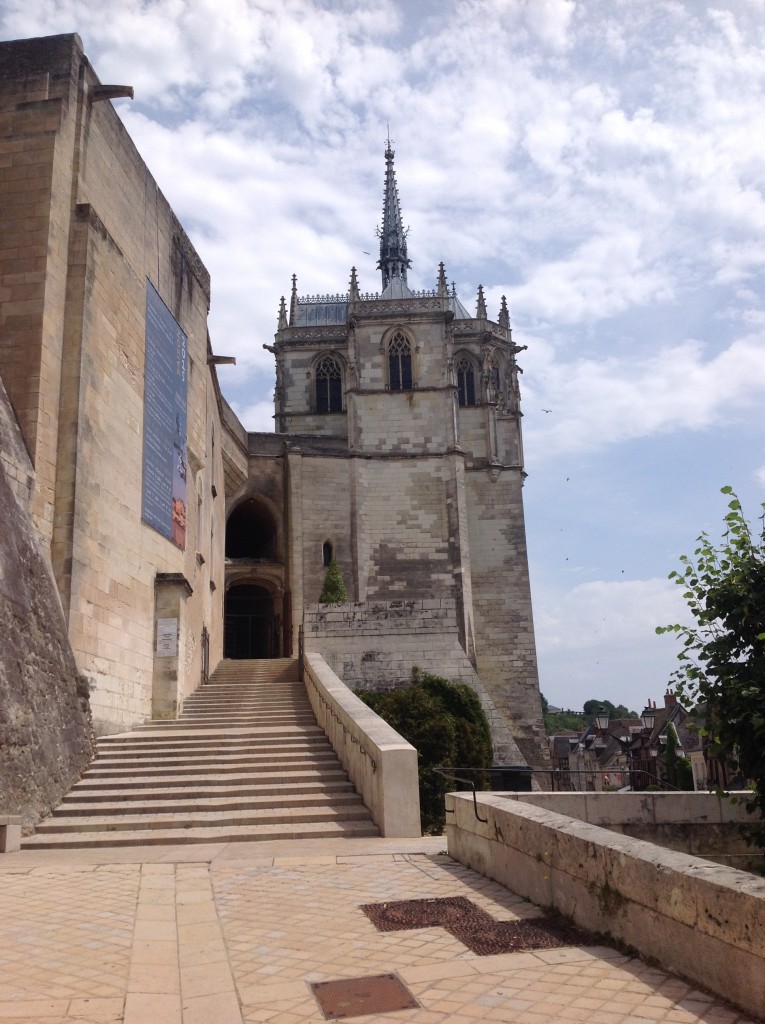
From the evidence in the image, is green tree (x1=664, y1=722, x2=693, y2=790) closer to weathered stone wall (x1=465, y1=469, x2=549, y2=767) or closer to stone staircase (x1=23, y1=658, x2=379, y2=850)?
weathered stone wall (x1=465, y1=469, x2=549, y2=767)

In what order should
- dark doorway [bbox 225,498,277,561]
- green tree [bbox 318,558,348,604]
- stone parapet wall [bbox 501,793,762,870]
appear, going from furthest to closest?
dark doorway [bbox 225,498,277,561] → green tree [bbox 318,558,348,604] → stone parapet wall [bbox 501,793,762,870]

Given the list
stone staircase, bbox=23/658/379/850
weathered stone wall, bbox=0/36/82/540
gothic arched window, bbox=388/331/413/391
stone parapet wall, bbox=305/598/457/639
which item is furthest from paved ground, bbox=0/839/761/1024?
gothic arched window, bbox=388/331/413/391

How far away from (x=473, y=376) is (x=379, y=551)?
998cm

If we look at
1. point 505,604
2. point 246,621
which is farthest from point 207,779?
point 505,604

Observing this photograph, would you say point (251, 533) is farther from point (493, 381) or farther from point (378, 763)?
point (378, 763)

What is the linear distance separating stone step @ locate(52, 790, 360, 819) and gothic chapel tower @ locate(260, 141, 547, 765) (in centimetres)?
1675

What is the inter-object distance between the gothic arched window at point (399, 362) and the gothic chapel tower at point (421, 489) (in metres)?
0.04

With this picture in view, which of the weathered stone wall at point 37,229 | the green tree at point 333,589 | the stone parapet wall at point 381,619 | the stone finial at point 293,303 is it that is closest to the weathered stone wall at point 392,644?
the stone parapet wall at point 381,619

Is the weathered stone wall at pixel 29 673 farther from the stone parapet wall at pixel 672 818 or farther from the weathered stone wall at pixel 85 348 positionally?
the stone parapet wall at pixel 672 818

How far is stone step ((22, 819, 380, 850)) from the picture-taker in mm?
8164

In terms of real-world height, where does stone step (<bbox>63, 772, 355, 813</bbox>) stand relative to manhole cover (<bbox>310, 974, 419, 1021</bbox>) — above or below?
above

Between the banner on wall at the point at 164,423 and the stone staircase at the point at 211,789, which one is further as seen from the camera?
the banner on wall at the point at 164,423

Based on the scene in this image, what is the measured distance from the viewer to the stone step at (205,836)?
26.8 ft

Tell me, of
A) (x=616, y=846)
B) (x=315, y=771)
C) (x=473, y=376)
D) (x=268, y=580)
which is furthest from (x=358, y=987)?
(x=473, y=376)
